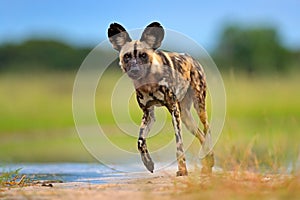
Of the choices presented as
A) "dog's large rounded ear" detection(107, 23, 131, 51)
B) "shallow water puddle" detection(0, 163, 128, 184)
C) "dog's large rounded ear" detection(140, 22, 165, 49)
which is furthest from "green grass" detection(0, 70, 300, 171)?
"dog's large rounded ear" detection(140, 22, 165, 49)

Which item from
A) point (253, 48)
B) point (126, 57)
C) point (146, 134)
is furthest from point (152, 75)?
point (253, 48)

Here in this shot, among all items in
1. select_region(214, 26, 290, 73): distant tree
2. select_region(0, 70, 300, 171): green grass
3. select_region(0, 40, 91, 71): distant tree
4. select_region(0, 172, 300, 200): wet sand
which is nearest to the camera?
select_region(0, 172, 300, 200): wet sand

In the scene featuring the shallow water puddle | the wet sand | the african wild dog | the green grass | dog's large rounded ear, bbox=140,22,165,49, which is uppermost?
dog's large rounded ear, bbox=140,22,165,49

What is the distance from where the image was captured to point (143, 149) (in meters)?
8.12

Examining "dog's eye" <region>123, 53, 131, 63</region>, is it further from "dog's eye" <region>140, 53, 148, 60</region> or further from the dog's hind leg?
the dog's hind leg

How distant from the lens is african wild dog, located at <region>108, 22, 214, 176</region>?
782 centimetres

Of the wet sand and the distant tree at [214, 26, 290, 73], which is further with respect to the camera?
the distant tree at [214, 26, 290, 73]

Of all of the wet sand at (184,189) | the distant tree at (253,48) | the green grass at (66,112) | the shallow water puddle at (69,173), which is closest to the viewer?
the wet sand at (184,189)

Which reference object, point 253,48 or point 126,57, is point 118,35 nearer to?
point 126,57

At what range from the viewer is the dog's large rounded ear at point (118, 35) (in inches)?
316

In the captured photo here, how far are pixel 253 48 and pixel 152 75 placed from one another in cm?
5018

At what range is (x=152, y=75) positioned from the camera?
793cm

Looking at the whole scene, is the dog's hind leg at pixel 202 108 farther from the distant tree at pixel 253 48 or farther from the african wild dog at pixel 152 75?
the distant tree at pixel 253 48

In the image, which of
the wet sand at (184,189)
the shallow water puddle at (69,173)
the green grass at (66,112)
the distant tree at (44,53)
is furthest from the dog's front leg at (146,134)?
the distant tree at (44,53)
